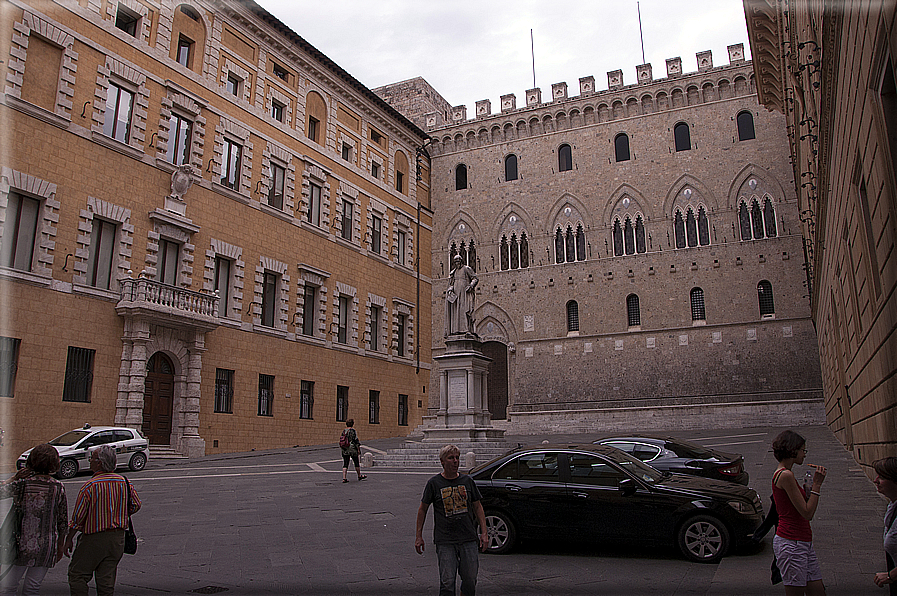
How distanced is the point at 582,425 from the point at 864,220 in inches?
997

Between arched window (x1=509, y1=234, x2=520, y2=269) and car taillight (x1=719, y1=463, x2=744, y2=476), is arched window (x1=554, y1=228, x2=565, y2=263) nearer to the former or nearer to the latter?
arched window (x1=509, y1=234, x2=520, y2=269)

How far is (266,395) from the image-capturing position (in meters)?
26.0

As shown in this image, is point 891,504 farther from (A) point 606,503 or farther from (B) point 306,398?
(B) point 306,398

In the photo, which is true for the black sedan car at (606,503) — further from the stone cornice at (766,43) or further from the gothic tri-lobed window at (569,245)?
the gothic tri-lobed window at (569,245)

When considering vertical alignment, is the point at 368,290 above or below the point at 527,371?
above

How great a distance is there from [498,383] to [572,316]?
5401 mm

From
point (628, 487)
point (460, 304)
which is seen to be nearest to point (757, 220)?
point (460, 304)

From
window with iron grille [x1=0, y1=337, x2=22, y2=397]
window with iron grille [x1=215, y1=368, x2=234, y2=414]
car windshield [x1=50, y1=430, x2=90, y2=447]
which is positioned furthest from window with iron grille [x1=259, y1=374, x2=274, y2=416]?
window with iron grille [x1=0, y1=337, x2=22, y2=397]

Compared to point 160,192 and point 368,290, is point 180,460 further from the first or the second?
point 368,290

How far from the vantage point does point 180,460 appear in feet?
67.5

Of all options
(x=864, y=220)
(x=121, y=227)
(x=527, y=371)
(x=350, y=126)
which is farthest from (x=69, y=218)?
(x=527, y=371)

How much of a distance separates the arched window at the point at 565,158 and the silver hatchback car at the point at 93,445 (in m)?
25.8

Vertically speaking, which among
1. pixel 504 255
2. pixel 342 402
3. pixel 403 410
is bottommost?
pixel 403 410

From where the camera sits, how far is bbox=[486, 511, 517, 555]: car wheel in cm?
763
